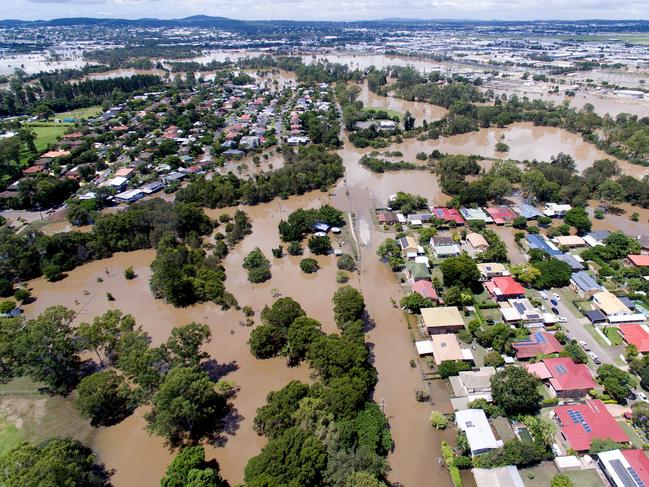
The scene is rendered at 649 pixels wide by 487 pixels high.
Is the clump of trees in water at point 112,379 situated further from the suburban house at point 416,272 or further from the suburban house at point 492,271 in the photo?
the suburban house at point 492,271

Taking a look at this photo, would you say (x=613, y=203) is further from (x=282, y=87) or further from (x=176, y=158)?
(x=282, y=87)

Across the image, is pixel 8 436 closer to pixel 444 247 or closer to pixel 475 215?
pixel 444 247

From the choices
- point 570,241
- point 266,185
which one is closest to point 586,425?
point 570,241

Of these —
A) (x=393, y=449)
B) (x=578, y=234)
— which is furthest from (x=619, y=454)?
(x=578, y=234)

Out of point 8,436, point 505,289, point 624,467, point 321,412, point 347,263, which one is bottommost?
point 8,436

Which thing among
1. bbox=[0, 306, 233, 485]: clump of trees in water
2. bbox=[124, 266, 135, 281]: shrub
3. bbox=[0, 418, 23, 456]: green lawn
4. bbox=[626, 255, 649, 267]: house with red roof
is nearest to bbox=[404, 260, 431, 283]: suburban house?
bbox=[0, 306, 233, 485]: clump of trees in water

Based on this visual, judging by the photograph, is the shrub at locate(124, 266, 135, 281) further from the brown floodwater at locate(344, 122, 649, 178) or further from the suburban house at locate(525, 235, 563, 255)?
the brown floodwater at locate(344, 122, 649, 178)

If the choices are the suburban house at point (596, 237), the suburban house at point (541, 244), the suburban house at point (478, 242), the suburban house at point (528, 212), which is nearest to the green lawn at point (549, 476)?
the suburban house at point (478, 242)
